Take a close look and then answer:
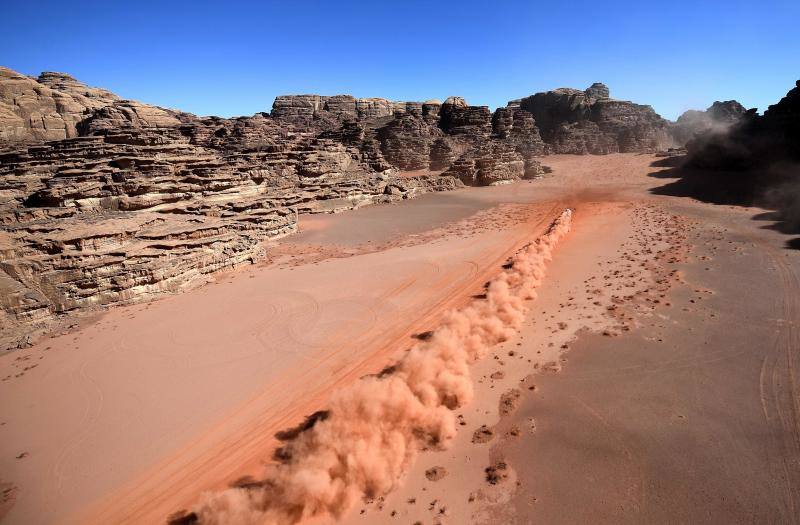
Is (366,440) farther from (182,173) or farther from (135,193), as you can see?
(182,173)

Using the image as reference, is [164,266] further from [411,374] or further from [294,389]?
[411,374]

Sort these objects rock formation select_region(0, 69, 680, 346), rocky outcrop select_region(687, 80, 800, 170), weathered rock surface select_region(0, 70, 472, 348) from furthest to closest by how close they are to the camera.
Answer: rocky outcrop select_region(687, 80, 800, 170), rock formation select_region(0, 69, 680, 346), weathered rock surface select_region(0, 70, 472, 348)

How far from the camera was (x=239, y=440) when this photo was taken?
638 cm

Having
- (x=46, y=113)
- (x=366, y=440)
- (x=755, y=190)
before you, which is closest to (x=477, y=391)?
(x=366, y=440)

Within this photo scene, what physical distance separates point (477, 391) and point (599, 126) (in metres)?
65.4

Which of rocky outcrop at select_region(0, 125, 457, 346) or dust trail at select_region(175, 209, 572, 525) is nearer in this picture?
dust trail at select_region(175, 209, 572, 525)

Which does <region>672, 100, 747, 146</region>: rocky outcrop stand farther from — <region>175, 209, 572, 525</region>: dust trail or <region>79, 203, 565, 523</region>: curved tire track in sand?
<region>79, 203, 565, 523</region>: curved tire track in sand

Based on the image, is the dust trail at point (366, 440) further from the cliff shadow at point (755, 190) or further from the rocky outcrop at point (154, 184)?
the cliff shadow at point (755, 190)

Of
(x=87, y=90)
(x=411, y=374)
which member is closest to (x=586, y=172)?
(x=411, y=374)

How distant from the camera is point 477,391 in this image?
715cm

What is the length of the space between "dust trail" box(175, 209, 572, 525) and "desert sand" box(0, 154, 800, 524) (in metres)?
0.29

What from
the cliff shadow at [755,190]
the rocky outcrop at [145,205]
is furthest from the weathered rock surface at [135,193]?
the cliff shadow at [755,190]

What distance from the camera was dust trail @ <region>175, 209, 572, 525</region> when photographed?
4836 mm

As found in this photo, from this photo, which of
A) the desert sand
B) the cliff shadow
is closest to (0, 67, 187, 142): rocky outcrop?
the desert sand
